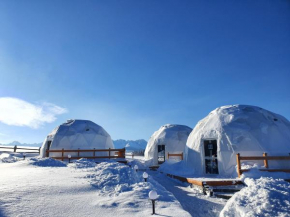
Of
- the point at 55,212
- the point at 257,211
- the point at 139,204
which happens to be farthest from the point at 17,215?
the point at 257,211

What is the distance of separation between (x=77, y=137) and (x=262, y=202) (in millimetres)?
14520

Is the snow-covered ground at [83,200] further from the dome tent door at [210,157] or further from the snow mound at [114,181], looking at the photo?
the dome tent door at [210,157]

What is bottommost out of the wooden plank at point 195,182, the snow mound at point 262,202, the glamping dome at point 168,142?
the wooden plank at point 195,182

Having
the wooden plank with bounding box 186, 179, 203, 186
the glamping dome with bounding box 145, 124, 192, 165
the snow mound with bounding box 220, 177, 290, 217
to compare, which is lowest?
the wooden plank with bounding box 186, 179, 203, 186

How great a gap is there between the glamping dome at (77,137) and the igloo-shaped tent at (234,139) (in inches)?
341

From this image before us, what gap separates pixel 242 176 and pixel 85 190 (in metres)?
6.13

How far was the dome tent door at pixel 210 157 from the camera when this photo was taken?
9.93 metres

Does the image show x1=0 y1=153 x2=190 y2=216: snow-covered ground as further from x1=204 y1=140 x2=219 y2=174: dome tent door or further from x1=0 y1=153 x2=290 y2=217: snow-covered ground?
x1=204 y1=140 x2=219 y2=174: dome tent door

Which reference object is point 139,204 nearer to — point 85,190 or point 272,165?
point 85,190

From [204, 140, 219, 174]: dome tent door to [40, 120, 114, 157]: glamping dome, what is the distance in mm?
9040

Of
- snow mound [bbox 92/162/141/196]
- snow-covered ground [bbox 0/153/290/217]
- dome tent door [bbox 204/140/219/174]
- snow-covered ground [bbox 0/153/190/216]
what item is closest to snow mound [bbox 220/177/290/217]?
snow-covered ground [bbox 0/153/290/217]

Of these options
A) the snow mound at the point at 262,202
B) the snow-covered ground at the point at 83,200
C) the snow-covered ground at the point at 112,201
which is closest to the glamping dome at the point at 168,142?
the snow-covered ground at the point at 112,201

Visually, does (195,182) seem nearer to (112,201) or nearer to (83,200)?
(112,201)

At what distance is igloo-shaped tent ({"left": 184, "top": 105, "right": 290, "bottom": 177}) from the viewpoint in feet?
29.3
